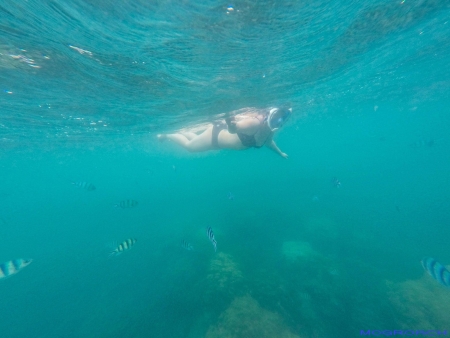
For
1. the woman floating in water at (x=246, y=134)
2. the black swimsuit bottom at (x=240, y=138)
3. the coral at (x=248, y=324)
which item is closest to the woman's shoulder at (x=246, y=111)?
the woman floating in water at (x=246, y=134)

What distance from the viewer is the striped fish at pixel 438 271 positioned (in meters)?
4.96

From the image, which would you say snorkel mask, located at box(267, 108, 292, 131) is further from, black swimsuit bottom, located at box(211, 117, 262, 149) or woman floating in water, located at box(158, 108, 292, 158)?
black swimsuit bottom, located at box(211, 117, 262, 149)

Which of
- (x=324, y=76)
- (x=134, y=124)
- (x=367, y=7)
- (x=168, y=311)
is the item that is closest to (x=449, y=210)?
(x=324, y=76)

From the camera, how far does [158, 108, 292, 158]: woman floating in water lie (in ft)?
31.9

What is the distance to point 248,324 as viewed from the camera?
8.18m

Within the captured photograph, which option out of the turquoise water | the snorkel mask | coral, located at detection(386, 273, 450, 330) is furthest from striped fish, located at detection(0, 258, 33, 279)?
coral, located at detection(386, 273, 450, 330)

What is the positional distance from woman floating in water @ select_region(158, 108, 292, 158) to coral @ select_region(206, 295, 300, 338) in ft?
24.0

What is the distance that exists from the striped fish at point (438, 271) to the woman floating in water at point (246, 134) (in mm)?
6633

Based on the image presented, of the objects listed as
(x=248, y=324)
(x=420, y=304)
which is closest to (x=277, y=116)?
(x=248, y=324)

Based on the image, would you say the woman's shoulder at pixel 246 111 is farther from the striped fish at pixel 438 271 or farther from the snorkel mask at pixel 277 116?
the striped fish at pixel 438 271

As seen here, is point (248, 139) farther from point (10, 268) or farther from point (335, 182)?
point (10, 268)

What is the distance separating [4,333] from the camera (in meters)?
11.4

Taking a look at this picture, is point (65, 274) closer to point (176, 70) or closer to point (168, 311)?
point (168, 311)

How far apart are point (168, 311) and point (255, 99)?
16274 millimetres
